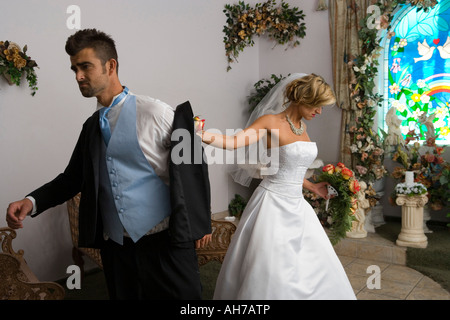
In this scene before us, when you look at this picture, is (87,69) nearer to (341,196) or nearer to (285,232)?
(285,232)

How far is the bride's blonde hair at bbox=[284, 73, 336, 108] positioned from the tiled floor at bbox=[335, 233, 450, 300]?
2037mm

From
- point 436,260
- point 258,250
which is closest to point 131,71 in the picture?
point 258,250

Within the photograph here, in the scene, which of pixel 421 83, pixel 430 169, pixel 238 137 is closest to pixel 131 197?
pixel 238 137

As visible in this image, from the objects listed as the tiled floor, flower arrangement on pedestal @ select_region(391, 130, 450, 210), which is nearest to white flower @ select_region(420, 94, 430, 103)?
flower arrangement on pedestal @ select_region(391, 130, 450, 210)

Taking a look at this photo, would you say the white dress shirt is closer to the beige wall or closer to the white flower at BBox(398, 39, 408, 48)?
the beige wall

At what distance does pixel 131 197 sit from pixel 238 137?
100 centimetres

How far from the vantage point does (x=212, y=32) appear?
21.4 ft

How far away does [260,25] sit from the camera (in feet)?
23.1

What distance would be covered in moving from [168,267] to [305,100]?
1563 mm

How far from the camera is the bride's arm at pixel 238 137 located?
250 centimetres

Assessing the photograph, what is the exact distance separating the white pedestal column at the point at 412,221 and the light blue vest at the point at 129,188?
393 cm

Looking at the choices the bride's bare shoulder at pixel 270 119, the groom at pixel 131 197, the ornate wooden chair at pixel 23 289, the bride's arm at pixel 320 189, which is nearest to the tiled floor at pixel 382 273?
the bride's arm at pixel 320 189

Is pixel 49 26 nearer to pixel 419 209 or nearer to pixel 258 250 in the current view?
pixel 258 250

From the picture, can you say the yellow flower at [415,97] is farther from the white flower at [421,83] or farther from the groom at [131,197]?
the groom at [131,197]
